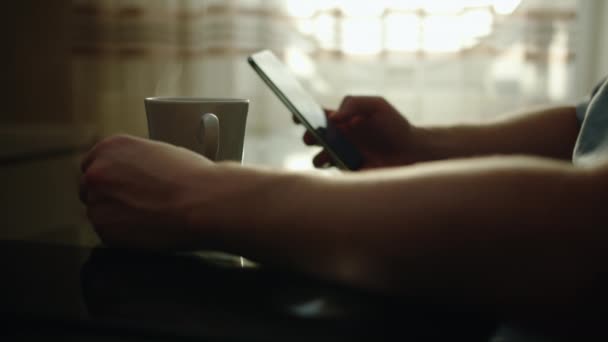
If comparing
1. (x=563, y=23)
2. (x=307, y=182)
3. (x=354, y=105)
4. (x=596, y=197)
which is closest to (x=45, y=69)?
(x=354, y=105)

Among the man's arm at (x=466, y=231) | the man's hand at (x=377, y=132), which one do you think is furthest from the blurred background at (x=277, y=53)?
the man's arm at (x=466, y=231)

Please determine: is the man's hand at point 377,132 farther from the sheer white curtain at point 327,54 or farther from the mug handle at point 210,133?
the sheer white curtain at point 327,54

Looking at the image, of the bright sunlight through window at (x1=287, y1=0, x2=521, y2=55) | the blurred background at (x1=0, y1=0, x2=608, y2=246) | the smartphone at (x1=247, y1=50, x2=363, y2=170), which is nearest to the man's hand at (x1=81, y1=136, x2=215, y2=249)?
the smartphone at (x1=247, y1=50, x2=363, y2=170)

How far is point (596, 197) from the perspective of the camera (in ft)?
0.94

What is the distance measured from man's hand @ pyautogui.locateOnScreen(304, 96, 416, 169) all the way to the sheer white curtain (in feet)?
1.92

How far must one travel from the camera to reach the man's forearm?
0.80m

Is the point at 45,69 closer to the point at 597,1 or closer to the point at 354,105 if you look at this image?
the point at 354,105

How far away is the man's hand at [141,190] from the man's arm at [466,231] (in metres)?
0.08

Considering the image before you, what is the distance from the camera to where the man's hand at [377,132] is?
0.84m

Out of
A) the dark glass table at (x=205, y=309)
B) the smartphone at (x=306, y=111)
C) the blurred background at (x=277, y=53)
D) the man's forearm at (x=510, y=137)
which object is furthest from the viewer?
the blurred background at (x=277, y=53)

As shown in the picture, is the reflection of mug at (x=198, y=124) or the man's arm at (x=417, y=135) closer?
the reflection of mug at (x=198, y=124)

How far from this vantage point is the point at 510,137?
83 cm

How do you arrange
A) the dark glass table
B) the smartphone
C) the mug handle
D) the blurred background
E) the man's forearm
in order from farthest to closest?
the blurred background < the man's forearm < the smartphone < the mug handle < the dark glass table

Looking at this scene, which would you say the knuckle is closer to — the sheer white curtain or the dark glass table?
the dark glass table
